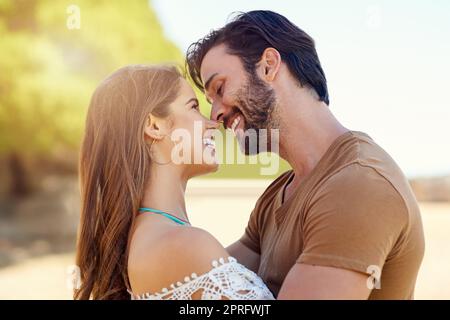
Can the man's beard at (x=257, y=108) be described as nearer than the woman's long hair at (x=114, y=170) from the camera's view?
No

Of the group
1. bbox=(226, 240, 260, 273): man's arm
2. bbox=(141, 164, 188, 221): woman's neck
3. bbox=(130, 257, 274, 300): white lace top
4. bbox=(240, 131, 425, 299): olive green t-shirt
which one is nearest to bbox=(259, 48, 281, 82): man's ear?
bbox=(240, 131, 425, 299): olive green t-shirt

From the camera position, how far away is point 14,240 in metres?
11.5

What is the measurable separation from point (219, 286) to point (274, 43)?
3.59 feet

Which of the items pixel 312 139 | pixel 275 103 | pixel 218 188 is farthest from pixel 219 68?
pixel 218 188

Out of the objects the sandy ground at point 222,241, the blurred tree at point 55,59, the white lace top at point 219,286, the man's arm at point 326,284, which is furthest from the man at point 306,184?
the blurred tree at point 55,59

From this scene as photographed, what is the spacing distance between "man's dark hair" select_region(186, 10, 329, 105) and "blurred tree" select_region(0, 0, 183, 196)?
6.92 metres

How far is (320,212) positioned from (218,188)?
12.1m

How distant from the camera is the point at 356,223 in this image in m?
1.70

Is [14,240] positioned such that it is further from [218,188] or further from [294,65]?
[294,65]

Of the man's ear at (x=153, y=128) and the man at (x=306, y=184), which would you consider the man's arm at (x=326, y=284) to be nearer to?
the man at (x=306, y=184)

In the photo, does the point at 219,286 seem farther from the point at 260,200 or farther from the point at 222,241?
the point at 222,241

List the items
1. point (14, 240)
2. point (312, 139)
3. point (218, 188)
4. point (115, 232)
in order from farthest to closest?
1. point (218, 188)
2. point (14, 240)
3. point (312, 139)
4. point (115, 232)

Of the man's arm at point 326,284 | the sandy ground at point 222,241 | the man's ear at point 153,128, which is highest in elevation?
the man's ear at point 153,128

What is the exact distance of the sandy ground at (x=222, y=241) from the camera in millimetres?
8695
